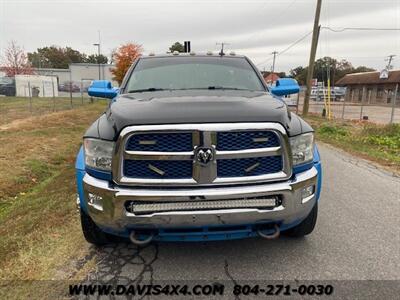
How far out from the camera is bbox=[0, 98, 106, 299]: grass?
2922mm

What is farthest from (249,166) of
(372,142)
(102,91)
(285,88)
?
(372,142)

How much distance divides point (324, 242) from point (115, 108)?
98.1 inches

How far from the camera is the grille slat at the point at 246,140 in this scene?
2510 millimetres

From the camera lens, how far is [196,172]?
8.22 feet

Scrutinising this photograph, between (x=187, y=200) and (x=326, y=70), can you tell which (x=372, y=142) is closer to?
(x=187, y=200)

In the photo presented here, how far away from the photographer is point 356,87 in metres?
57.7

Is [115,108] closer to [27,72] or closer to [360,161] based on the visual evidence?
[360,161]

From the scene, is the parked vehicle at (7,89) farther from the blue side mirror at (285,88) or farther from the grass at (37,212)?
the blue side mirror at (285,88)

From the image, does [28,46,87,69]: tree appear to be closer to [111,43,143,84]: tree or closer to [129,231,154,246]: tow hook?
[111,43,143,84]: tree

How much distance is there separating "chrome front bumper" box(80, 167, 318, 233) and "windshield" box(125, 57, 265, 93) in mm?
1597

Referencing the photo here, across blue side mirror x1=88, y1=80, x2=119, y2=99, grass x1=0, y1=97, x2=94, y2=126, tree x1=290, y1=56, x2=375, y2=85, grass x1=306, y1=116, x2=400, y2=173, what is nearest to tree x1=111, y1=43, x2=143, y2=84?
grass x1=0, y1=97, x2=94, y2=126

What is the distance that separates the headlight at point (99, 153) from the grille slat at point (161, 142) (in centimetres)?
20

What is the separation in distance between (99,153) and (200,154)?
2.69ft

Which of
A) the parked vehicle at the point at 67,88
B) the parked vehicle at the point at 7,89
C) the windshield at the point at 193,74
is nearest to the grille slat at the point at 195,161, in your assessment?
the windshield at the point at 193,74
